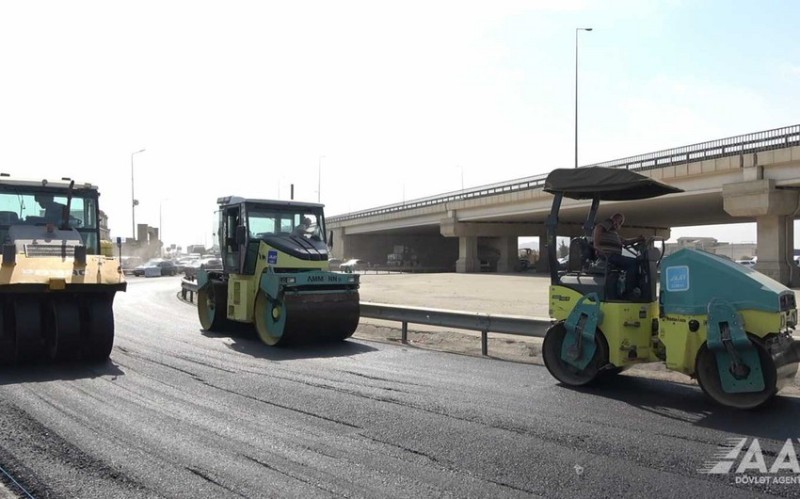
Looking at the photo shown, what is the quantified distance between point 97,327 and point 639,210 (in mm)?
37083

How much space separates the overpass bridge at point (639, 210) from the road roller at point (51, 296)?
21.5 m

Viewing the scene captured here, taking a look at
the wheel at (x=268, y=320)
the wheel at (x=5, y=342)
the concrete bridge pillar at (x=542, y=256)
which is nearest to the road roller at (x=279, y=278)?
the wheel at (x=268, y=320)

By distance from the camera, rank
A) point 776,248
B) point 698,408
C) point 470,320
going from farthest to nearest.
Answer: point 776,248
point 470,320
point 698,408

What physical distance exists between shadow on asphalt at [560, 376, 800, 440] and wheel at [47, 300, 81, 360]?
253 inches

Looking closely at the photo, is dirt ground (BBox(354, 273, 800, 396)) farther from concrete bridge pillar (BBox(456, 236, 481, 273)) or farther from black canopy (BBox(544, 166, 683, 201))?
concrete bridge pillar (BBox(456, 236, 481, 273))

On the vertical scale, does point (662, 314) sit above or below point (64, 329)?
above

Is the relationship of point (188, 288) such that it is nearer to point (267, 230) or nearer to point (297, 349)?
point (267, 230)

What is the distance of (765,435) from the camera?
5.27 m

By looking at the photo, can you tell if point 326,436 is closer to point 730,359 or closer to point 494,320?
point 730,359

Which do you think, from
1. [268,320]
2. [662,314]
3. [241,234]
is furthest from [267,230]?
[662,314]

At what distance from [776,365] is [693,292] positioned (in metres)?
0.97

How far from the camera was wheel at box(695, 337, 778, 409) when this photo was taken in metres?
5.84

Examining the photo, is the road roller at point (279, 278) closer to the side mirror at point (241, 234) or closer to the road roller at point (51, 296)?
the side mirror at point (241, 234)

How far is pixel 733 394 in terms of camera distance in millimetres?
6043
